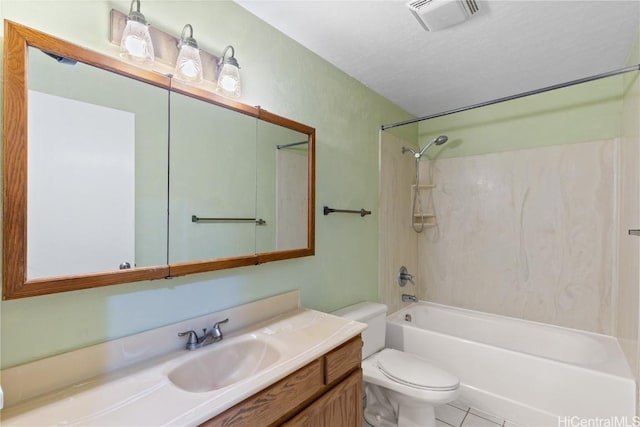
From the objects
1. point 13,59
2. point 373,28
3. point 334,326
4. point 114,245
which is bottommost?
point 334,326

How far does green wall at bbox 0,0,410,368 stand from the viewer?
2.95 ft

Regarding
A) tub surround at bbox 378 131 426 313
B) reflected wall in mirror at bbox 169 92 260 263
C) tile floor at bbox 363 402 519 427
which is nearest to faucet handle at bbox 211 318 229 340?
reflected wall in mirror at bbox 169 92 260 263

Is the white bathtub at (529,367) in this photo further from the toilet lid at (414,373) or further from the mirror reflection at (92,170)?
the mirror reflection at (92,170)

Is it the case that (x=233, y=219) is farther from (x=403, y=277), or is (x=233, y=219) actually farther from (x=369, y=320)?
(x=403, y=277)

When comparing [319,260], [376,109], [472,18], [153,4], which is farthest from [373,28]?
[319,260]

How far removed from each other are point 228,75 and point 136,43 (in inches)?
14.3

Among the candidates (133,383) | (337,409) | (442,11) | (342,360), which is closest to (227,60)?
(442,11)

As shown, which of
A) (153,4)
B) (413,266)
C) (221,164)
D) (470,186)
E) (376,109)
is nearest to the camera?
(153,4)

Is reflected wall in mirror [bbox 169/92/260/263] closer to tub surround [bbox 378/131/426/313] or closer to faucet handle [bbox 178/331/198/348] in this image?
faucet handle [bbox 178/331/198/348]

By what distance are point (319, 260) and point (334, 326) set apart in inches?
21.0

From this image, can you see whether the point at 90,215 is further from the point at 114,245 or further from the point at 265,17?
the point at 265,17

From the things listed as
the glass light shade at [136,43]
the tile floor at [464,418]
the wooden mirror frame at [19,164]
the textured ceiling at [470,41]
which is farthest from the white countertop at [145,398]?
the textured ceiling at [470,41]

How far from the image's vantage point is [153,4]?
3.68 feet
